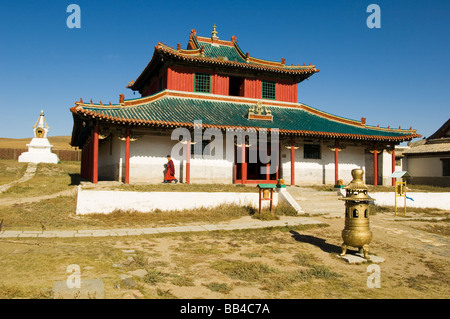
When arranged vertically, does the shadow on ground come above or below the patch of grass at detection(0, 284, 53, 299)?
below

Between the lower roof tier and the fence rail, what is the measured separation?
33.5 m

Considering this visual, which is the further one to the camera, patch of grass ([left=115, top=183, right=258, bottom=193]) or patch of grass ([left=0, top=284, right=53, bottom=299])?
patch of grass ([left=115, top=183, right=258, bottom=193])

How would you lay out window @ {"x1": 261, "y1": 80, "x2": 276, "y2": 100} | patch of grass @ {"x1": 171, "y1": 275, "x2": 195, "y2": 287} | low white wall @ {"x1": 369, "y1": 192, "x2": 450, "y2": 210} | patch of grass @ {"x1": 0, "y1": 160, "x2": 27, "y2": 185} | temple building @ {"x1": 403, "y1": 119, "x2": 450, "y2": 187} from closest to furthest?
patch of grass @ {"x1": 171, "y1": 275, "x2": 195, "y2": 287} < low white wall @ {"x1": 369, "y1": 192, "x2": 450, "y2": 210} < window @ {"x1": 261, "y1": 80, "x2": 276, "y2": 100} < patch of grass @ {"x1": 0, "y1": 160, "x2": 27, "y2": 185} < temple building @ {"x1": 403, "y1": 119, "x2": 450, "y2": 187}

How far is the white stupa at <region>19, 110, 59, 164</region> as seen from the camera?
3459cm

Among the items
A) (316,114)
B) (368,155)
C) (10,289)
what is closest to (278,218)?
(10,289)

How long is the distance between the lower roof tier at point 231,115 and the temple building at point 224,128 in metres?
0.06

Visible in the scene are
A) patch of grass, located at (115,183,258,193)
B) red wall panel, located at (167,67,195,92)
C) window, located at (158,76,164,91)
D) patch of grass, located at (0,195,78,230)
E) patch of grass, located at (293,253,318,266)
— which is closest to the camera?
patch of grass, located at (293,253,318,266)

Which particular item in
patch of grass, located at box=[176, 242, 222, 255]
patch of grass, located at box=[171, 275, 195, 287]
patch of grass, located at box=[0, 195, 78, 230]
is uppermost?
patch of grass, located at box=[0, 195, 78, 230]

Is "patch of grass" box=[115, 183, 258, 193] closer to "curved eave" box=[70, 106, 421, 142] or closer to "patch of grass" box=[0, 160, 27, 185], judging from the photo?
"curved eave" box=[70, 106, 421, 142]

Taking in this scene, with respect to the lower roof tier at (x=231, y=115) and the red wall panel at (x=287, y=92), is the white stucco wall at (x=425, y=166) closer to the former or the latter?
the lower roof tier at (x=231, y=115)

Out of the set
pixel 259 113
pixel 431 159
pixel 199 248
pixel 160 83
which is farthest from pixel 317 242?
pixel 431 159

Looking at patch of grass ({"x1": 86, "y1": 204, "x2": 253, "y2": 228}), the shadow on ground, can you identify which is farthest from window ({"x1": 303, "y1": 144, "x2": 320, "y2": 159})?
the shadow on ground
